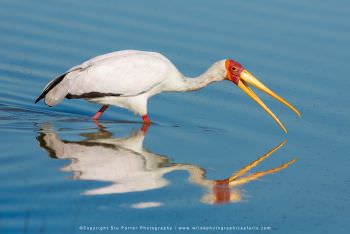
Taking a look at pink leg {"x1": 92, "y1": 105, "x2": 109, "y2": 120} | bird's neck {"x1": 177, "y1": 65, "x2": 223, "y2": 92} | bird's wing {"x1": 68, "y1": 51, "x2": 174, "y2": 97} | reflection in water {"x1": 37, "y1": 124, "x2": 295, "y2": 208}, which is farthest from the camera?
pink leg {"x1": 92, "y1": 105, "x2": 109, "y2": 120}

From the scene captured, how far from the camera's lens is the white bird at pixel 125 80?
32.9 ft

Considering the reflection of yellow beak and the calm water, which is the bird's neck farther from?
the calm water

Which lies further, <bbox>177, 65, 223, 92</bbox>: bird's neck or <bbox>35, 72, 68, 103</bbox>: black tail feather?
<bbox>177, 65, 223, 92</bbox>: bird's neck

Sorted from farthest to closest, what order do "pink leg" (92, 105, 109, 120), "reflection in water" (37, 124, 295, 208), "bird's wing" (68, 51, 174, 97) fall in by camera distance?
"pink leg" (92, 105, 109, 120) → "bird's wing" (68, 51, 174, 97) → "reflection in water" (37, 124, 295, 208)

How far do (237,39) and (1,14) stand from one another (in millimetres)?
3575

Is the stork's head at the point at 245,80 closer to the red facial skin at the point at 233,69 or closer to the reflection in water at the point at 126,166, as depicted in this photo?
the red facial skin at the point at 233,69

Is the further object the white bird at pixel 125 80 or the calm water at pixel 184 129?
the white bird at pixel 125 80

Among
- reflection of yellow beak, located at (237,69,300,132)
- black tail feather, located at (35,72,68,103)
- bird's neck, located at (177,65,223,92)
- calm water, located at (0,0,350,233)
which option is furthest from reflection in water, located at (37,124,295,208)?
bird's neck, located at (177,65,223,92)

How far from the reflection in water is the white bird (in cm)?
39

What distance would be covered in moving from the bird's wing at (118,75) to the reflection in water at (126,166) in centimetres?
47

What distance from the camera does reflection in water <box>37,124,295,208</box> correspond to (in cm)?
803

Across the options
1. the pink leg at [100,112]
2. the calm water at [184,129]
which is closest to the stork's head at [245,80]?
the calm water at [184,129]

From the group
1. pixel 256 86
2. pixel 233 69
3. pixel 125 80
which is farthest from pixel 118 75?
pixel 256 86

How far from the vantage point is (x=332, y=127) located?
10.2 meters
